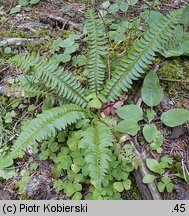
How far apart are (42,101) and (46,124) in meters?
0.68

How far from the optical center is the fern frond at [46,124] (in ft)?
8.27

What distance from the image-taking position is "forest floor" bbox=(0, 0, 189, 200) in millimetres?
2689

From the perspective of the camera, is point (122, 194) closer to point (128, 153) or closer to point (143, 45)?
point (128, 153)

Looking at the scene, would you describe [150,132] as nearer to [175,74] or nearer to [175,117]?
[175,117]

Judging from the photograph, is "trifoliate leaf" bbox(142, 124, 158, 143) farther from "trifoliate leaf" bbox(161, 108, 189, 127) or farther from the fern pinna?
the fern pinna

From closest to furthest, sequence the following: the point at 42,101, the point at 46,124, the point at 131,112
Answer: the point at 46,124 < the point at 131,112 < the point at 42,101

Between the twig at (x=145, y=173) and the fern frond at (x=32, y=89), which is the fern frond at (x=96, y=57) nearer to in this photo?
the fern frond at (x=32, y=89)

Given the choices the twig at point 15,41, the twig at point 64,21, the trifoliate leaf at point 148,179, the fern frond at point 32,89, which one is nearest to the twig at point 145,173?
the trifoliate leaf at point 148,179

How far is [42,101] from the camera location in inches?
128

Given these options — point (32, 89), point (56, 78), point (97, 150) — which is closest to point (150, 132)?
point (97, 150)

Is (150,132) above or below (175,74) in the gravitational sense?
below

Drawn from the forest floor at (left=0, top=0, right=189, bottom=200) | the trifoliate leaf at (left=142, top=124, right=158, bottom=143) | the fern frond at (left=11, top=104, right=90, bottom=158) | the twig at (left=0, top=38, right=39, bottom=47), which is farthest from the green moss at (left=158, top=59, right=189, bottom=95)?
the twig at (left=0, top=38, right=39, bottom=47)

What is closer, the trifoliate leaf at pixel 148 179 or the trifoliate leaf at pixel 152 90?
the trifoliate leaf at pixel 148 179

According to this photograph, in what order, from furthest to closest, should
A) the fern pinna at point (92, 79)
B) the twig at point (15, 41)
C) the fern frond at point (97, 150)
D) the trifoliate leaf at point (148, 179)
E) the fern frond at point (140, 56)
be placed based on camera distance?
the twig at point (15, 41) → the fern frond at point (140, 56) → the fern pinna at point (92, 79) → the trifoliate leaf at point (148, 179) → the fern frond at point (97, 150)
